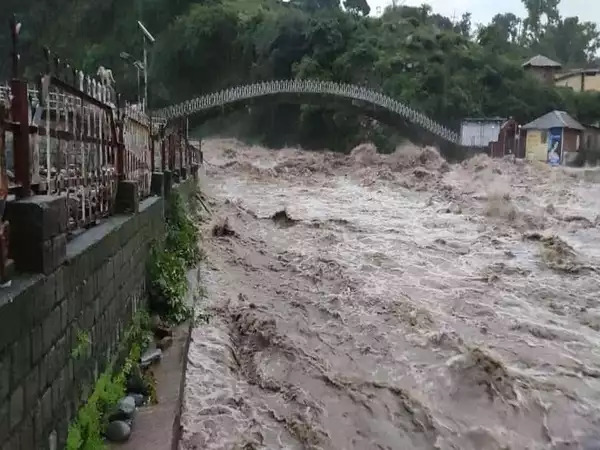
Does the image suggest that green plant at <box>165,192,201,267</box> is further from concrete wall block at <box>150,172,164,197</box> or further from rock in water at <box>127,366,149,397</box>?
rock in water at <box>127,366,149,397</box>

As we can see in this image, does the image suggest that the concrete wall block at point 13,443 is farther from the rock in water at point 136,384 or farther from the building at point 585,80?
the building at point 585,80

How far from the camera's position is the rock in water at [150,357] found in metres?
5.69

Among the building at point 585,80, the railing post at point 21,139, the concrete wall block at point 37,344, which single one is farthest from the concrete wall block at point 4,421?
the building at point 585,80

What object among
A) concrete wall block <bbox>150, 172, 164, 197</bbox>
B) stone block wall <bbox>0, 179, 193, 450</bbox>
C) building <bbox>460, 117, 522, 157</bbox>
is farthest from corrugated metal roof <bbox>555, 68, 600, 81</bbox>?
stone block wall <bbox>0, 179, 193, 450</bbox>

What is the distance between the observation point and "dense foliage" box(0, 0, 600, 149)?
1684 inches

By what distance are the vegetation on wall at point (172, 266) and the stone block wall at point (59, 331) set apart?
1.41 m

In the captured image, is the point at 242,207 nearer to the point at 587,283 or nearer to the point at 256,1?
the point at 587,283

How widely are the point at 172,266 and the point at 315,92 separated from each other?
112 feet

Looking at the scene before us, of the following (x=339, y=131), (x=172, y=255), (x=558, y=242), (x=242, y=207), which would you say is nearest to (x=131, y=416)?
(x=172, y=255)

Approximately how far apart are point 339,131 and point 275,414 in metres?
38.4

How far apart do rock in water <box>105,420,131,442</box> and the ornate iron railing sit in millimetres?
36044

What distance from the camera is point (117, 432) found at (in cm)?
427

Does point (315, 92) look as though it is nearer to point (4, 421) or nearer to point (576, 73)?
point (576, 73)

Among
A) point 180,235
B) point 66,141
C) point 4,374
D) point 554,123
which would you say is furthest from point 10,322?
point 554,123
